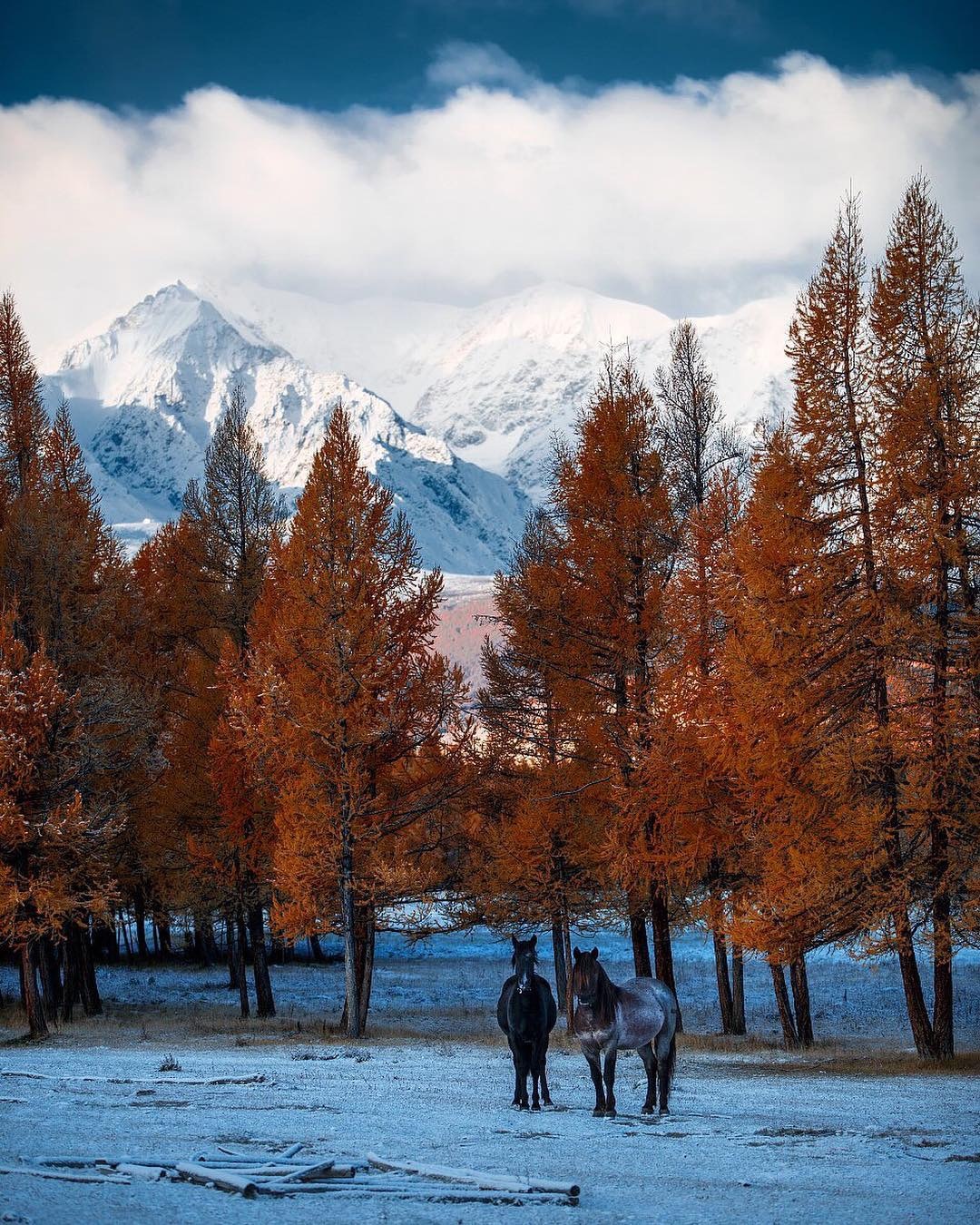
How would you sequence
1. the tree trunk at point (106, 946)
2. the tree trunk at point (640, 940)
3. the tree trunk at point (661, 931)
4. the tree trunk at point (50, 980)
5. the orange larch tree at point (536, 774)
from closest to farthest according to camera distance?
the tree trunk at point (661, 931)
the tree trunk at point (640, 940)
the orange larch tree at point (536, 774)
the tree trunk at point (50, 980)
the tree trunk at point (106, 946)

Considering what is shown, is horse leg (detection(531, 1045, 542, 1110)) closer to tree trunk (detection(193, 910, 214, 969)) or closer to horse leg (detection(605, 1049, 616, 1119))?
horse leg (detection(605, 1049, 616, 1119))

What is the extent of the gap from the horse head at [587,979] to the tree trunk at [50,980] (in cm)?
1813

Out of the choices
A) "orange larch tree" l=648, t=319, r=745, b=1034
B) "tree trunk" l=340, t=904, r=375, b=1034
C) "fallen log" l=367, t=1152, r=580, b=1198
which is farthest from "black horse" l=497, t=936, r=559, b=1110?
"tree trunk" l=340, t=904, r=375, b=1034

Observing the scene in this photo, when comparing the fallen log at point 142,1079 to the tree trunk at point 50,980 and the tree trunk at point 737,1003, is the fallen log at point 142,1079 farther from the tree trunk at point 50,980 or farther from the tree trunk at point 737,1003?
the tree trunk at point 50,980

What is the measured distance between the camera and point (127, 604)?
28.4 m

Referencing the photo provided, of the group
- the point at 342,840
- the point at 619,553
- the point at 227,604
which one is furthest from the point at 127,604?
the point at 619,553

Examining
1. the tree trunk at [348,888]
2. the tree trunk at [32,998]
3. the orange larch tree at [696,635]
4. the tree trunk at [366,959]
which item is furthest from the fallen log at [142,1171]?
the tree trunk at [366,959]

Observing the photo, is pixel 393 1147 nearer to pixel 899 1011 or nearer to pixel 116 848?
pixel 116 848

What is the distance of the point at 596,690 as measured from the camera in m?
21.7

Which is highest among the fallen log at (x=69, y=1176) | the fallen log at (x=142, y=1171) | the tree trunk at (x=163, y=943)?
the fallen log at (x=69, y=1176)

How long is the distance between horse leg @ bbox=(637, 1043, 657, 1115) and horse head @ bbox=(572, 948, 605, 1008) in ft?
3.01

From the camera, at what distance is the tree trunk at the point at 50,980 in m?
26.4

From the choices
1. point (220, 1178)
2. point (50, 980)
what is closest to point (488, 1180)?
point (220, 1178)

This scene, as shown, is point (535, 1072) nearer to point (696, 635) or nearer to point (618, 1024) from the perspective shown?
point (618, 1024)
